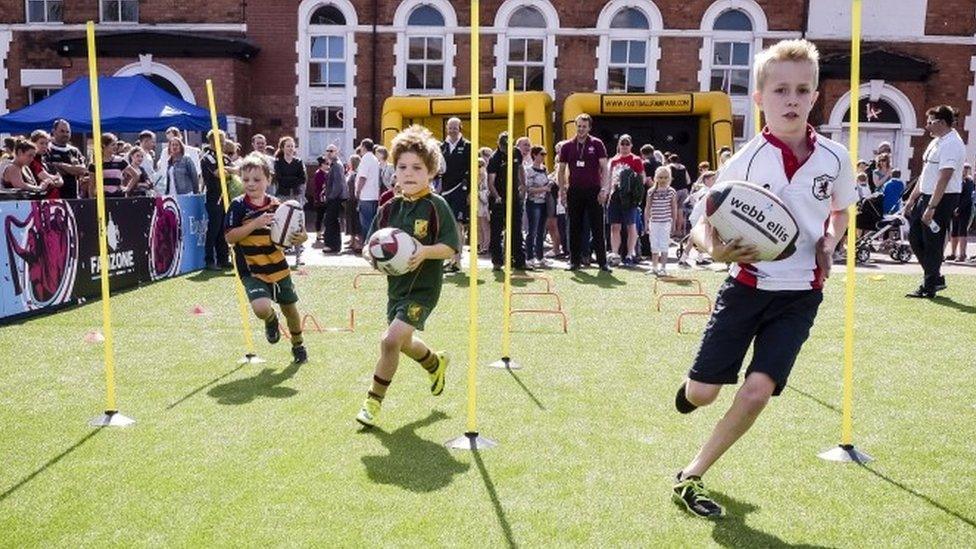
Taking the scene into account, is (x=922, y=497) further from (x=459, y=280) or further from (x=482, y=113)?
(x=482, y=113)

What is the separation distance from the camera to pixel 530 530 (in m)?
3.60

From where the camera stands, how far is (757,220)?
3.43 metres

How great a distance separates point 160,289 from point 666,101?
14374 millimetres

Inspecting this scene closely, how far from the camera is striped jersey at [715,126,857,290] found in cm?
372

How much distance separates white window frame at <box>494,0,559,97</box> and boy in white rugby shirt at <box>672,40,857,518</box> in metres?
20.7

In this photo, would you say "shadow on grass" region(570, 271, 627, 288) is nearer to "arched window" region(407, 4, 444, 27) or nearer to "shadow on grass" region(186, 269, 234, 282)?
"shadow on grass" region(186, 269, 234, 282)

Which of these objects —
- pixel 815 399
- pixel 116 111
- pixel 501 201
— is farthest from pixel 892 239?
pixel 116 111

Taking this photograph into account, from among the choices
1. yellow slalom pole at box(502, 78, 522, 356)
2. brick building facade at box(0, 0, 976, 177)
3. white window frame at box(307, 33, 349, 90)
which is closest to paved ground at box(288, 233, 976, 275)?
yellow slalom pole at box(502, 78, 522, 356)

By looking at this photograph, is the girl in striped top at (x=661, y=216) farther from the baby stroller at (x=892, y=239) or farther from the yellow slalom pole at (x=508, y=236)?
the yellow slalom pole at (x=508, y=236)

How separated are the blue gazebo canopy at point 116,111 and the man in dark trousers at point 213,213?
4.46 meters

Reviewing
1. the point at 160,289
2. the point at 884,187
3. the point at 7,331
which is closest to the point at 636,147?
the point at 884,187

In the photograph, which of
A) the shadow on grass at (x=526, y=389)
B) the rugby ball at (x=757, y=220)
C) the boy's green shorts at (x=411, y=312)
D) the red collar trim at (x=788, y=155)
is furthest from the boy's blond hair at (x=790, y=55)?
the shadow on grass at (x=526, y=389)

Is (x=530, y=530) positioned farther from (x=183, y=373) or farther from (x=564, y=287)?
(x=564, y=287)

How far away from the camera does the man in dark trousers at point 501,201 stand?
12734 millimetres
